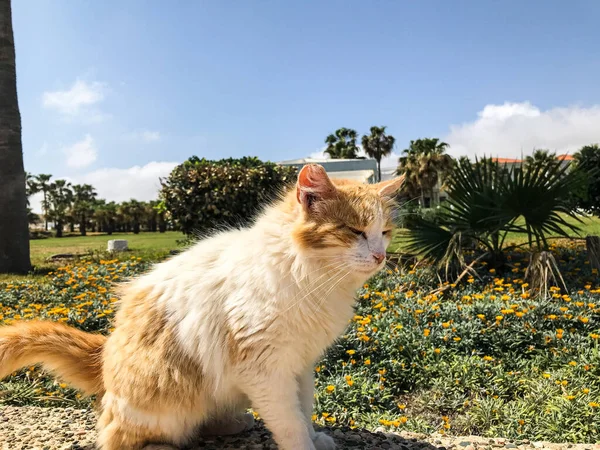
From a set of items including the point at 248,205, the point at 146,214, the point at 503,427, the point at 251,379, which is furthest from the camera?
the point at 146,214

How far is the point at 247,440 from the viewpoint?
2.59 meters

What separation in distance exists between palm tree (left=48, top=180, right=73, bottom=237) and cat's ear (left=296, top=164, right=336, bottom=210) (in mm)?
69534

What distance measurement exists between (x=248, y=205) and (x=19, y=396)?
6692mm

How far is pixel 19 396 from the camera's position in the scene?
3.68 m

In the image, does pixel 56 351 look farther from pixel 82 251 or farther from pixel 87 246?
pixel 87 246

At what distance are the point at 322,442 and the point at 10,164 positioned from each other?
8.28 meters

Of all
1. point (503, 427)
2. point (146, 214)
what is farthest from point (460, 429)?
point (146, 214)

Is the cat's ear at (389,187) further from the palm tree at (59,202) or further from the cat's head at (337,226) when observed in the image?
the palm tree at (59,202)

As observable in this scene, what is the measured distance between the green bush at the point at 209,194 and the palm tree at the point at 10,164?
277 cm

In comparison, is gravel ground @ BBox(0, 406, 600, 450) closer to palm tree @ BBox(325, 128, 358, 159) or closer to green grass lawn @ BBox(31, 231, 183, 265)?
green grass lawn @ BBox(31, 231, 183, 265)

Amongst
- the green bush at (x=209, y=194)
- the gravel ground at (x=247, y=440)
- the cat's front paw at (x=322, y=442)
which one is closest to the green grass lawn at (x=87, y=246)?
the green bush at (x=209, y=194)

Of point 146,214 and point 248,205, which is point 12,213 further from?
point 146,214

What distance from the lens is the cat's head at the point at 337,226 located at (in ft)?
6.47

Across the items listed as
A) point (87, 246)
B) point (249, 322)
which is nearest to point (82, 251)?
point (87, 246)
